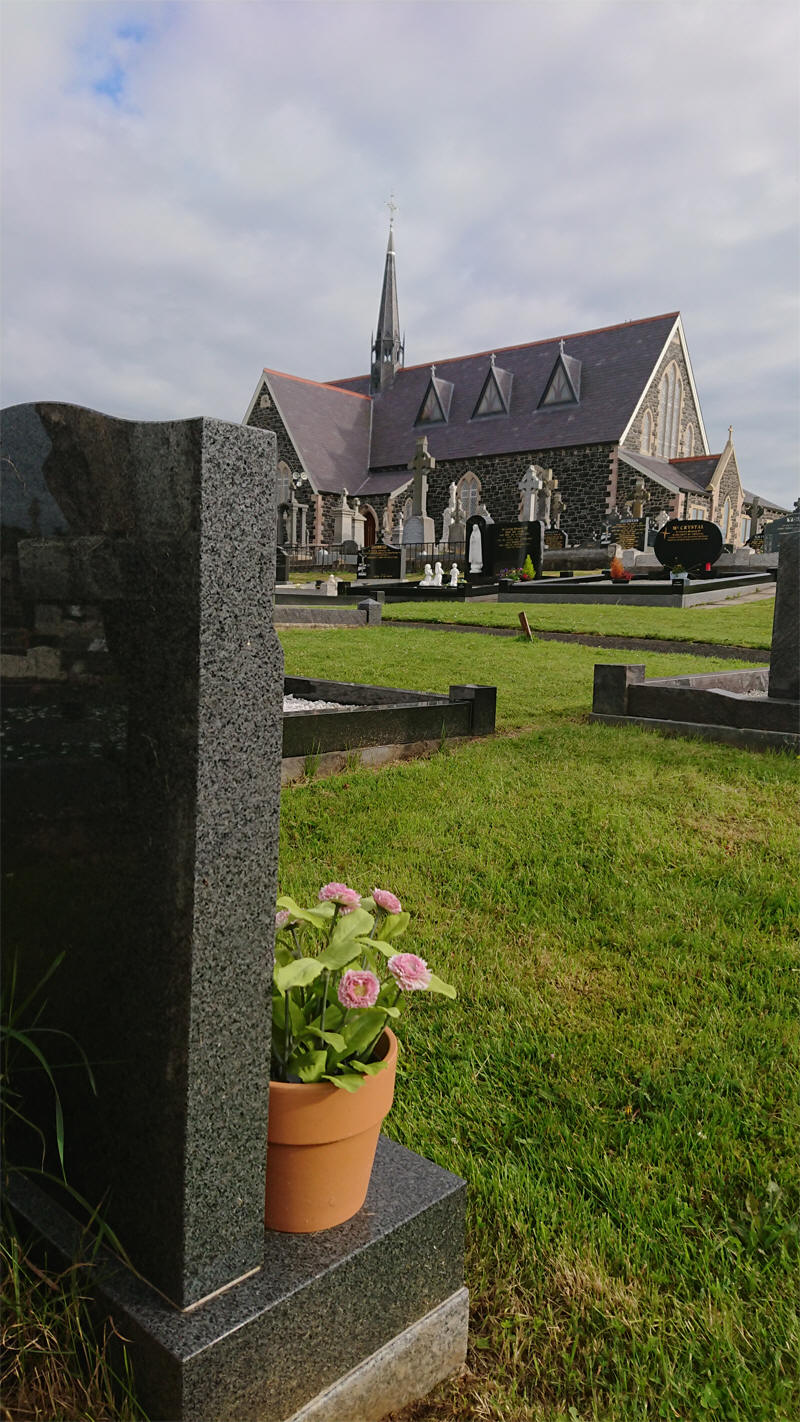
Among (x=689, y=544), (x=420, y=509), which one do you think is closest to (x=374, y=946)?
(x=689, y=544)

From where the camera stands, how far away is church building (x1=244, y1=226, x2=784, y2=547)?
34.7m

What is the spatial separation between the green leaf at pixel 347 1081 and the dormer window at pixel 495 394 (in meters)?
40.1

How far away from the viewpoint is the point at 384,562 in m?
28.1

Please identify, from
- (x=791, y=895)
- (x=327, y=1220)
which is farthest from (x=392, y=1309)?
(x=791, y=895)

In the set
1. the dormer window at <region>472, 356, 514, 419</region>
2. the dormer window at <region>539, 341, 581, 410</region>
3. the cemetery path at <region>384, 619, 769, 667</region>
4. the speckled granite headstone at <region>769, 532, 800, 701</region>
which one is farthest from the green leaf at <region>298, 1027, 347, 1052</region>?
the dormer window at <region>472, 356, 514, 419</region>

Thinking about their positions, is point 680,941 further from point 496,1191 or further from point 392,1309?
point 392,1309

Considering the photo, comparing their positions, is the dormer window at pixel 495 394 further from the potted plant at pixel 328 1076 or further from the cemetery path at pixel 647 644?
the potted plant at pixel 328 1076

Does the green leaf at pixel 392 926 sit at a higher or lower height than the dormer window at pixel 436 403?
lower

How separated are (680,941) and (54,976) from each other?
221cm

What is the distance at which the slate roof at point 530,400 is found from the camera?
3522 cm

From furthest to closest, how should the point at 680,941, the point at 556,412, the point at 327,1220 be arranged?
the point at 556,412, the point at 680,941, the point at 327,1220

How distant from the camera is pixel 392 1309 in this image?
1.49 meters

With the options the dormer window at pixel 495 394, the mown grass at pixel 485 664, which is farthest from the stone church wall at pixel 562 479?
the mown grass at pixel 485 664

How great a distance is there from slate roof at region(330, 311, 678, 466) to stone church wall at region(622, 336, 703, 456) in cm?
72
